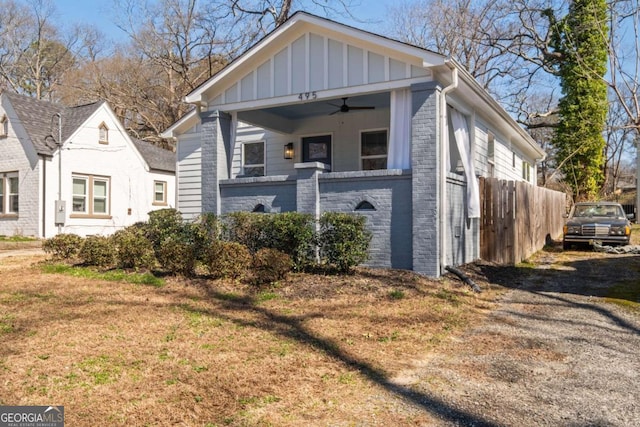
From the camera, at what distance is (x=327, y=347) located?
5090 mm

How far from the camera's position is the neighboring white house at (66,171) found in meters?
18.3

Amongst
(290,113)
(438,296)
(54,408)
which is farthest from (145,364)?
(290,113)

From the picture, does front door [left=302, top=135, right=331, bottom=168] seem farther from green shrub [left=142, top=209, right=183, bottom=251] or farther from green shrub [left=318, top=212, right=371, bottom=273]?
green shrub [left=318, top=212, right=371, bottom=273]

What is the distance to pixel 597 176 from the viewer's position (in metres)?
23.5

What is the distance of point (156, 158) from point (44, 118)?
17.7ft

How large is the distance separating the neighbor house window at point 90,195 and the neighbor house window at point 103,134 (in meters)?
1.57

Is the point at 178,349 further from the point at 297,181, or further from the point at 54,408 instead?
the point at 297,181

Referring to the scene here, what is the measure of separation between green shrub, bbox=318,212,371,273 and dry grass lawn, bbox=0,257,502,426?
0.35 meters

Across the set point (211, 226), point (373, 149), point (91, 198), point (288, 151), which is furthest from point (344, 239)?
point (91, 198)

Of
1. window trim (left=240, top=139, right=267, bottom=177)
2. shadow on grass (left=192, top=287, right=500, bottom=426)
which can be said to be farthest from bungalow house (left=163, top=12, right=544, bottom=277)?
shadow on grass (left=192, top=287, right=500, bottom=426)

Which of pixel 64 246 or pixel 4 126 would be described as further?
pixel 4 126

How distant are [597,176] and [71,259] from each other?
74.3 ft

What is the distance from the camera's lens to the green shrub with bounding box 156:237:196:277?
848 cm

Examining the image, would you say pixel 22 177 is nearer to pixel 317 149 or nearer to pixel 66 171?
pixel 66 171
